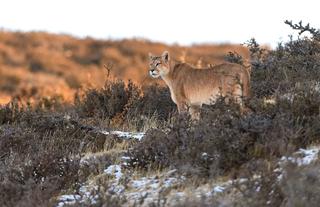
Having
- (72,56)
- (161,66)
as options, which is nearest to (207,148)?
(161,66)

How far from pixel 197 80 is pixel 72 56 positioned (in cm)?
3743

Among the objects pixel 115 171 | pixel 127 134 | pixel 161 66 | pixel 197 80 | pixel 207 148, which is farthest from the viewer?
pixel 161 66

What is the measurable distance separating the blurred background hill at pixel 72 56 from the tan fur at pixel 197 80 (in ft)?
85.2

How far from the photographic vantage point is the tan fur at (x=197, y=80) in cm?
1010

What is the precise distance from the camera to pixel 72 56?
48094mm

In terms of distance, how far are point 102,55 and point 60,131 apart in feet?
124

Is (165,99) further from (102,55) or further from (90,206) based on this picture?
(102,55)

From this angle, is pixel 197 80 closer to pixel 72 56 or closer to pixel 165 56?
pixel 165 56

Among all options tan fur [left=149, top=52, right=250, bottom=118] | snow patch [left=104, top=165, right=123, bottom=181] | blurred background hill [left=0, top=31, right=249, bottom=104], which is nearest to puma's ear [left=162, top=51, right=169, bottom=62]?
Result: tan fur [left=149, top=52, right=250, bottom=118]

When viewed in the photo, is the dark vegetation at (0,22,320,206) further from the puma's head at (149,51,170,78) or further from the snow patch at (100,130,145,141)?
the puma's head at (149,51,170,78)

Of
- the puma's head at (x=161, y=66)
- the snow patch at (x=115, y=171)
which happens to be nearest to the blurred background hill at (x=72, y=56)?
the puma's head at (x=161, y=66)

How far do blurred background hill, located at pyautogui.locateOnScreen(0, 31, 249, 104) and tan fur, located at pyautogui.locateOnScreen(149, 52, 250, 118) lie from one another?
2596 cm

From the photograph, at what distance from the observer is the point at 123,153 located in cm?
859

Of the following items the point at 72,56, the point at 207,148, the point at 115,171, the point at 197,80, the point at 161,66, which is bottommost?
the point at 72,56
